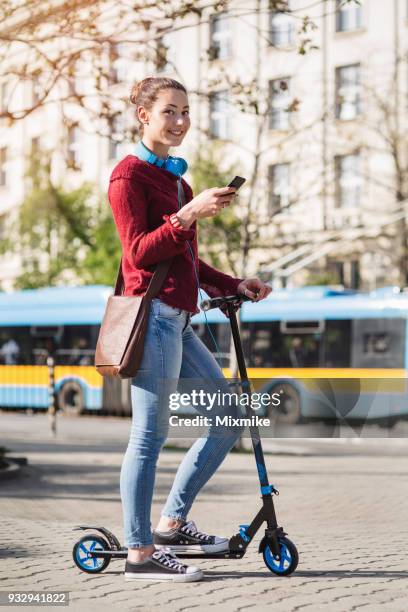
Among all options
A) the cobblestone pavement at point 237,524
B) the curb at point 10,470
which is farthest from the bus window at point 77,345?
the curb at point 10,470

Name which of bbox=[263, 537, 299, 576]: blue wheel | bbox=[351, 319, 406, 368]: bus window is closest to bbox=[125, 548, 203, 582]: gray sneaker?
bbox=[263, 537, 299, 576]: blue wheel

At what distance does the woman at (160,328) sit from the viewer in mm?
4723

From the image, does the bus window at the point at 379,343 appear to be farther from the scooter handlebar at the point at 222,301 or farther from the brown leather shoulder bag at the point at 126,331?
the brown leather shoulder bag at the point at 126,331

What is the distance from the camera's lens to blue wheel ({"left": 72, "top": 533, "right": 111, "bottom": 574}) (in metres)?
4.95

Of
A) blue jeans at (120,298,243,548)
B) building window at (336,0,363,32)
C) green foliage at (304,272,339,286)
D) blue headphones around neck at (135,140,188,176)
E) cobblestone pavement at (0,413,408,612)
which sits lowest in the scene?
cobblestone pavement at (0,413,408,612)

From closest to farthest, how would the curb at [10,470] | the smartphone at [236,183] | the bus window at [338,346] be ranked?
the smartphone at [236,183], the curb at [10,470], the bus window at [338,346]

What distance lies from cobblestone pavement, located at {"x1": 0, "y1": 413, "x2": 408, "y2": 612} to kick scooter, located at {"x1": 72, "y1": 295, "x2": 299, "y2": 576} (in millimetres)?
64

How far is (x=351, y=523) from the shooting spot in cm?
722

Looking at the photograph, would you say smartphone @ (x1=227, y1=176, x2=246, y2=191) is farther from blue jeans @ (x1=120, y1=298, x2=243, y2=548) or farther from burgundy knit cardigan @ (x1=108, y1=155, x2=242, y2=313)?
blue jeans @ (x1=120, y1=298, x2=243, y2=548)

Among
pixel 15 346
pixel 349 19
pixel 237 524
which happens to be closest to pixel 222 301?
pixel 237 524

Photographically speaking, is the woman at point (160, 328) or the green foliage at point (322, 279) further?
the green foliage at point (322, 279)

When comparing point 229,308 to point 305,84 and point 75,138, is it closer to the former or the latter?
point 305,84

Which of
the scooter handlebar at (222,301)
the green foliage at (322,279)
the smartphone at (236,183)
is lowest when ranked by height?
the scooter handlebar at (222,301)

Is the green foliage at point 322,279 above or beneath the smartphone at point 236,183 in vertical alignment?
above
